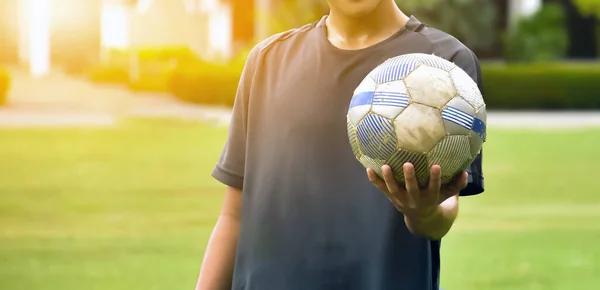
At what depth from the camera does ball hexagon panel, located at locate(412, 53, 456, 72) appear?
197 centimetres

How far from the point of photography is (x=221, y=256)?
7.53ft

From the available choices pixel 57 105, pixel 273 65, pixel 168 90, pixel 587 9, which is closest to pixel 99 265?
pixel 273 65

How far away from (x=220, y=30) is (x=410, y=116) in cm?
3038

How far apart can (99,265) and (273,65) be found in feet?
16.6

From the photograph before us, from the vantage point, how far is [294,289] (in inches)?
81.9

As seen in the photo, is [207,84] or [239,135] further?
[207,84]

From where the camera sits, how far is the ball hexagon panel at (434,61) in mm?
1972

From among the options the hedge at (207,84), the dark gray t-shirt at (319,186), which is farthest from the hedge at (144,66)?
the dark gray t-shirt at (319,186)

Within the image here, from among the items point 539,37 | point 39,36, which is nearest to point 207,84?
point 39,36

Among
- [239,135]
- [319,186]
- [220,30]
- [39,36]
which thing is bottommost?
[319,186]

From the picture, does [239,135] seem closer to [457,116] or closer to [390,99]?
[390,99]

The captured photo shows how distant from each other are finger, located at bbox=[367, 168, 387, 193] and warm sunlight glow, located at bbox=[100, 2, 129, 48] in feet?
92.4

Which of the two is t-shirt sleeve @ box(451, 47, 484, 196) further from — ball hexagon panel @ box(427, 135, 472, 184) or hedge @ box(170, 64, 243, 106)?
hedge @ box(170, 64, 243, 106)

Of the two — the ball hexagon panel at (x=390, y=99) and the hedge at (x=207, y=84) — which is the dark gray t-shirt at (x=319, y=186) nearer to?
the ball hexagon panel at (x=390, y=99)
